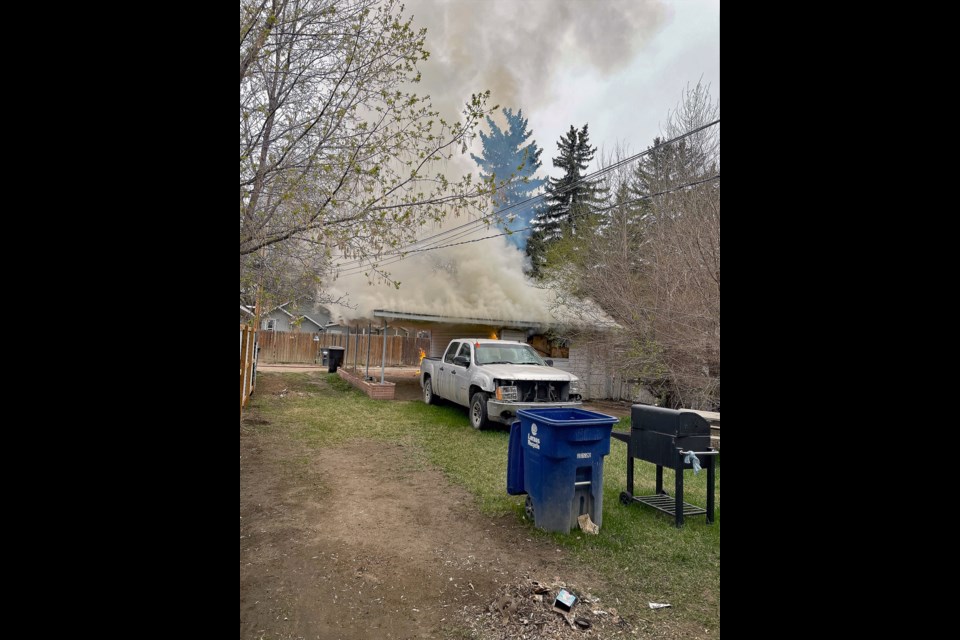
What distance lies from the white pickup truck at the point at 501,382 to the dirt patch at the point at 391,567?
2886 millimetres

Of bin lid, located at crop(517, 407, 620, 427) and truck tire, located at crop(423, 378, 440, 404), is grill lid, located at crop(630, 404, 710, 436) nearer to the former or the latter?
bin lid, located at crop(517, 407, 620, 427)

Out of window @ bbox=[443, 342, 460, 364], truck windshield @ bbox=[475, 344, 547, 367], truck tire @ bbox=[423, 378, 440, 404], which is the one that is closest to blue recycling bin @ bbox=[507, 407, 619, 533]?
truck windshield @ bbox=[475, 344, 547, 367]

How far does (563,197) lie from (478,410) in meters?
22.6

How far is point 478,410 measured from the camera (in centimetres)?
987

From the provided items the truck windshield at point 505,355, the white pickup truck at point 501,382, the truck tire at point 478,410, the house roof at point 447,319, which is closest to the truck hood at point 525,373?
the white pickup truck at point 501,382

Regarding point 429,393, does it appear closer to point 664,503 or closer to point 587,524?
point 664,503

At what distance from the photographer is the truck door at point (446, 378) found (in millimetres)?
11492

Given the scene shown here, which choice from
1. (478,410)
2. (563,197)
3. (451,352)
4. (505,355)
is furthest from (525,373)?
(563,197)

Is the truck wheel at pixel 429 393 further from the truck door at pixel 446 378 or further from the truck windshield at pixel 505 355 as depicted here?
the truck windshield at pixel 505 355

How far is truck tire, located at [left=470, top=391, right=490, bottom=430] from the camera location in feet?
31.7
